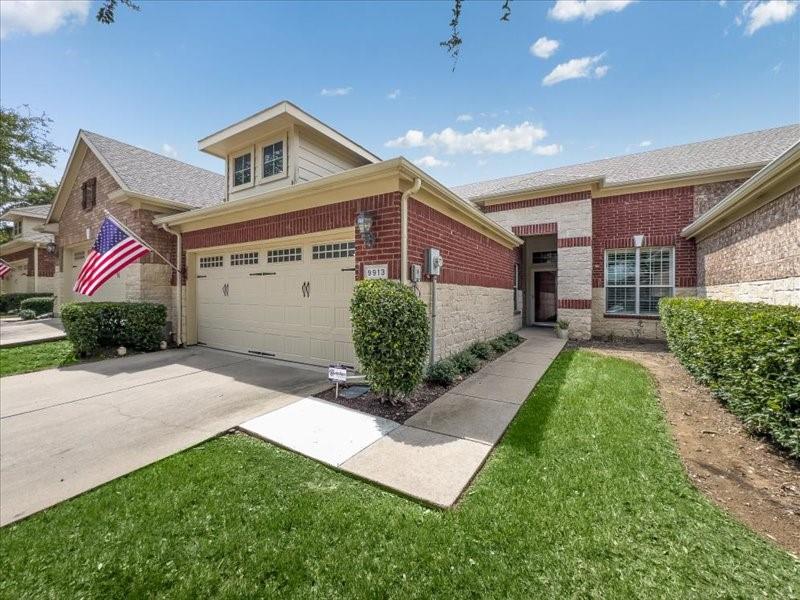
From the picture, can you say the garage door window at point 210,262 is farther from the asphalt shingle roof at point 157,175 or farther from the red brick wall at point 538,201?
the red brick wall at point 538,201

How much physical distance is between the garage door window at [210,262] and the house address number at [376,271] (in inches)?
199

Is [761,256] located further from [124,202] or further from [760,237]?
[124,202]

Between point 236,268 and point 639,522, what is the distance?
8.33m

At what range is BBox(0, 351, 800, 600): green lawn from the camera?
2014 millimetres

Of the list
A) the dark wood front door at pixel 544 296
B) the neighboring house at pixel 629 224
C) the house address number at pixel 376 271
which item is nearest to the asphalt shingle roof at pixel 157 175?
the house address number at pixel 376 271

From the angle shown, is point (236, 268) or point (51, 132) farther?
point (51, 132)

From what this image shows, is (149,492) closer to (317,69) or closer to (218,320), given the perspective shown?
(218,320)

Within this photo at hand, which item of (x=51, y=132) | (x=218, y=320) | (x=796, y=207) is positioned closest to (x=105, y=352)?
(x=218, y=320)

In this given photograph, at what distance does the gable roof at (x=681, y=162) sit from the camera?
9.79 meters

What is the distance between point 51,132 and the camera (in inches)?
784

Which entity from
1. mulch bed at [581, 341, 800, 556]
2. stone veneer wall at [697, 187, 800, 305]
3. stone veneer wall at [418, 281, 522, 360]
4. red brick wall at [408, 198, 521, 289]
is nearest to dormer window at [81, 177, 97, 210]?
red brick wall at [408, 198, 521, 289]

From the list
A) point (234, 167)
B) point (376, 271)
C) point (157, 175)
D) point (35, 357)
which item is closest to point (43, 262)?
point (157, 175)

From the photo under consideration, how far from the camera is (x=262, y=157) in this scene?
848cm

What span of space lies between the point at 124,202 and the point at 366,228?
8391 millimetres
